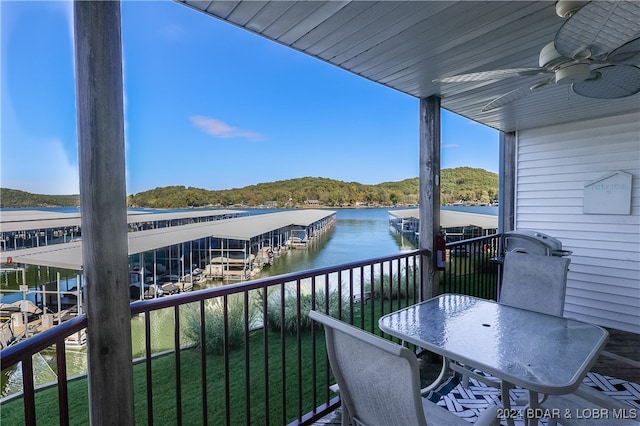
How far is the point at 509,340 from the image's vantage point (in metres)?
1.61

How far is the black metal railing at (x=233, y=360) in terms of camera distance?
4.42 ft

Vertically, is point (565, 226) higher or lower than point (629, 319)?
higher

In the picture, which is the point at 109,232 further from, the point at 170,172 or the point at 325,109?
the point at 325,109

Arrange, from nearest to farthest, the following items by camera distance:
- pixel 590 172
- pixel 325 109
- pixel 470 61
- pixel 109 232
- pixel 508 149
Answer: pixel 109 232 → pixel 470 61 → pixel 590 172 → pixel 508 149 → pixel 325 109

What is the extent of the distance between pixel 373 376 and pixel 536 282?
1.93 m

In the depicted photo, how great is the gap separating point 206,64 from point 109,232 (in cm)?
1735

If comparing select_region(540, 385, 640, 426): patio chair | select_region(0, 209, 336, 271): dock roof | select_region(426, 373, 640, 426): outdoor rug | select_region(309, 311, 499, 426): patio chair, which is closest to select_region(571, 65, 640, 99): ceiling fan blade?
select_region(540, 385, 640, 426): patio chair

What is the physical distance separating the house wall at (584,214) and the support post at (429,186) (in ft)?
8.48

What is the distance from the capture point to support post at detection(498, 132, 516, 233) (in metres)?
4.84

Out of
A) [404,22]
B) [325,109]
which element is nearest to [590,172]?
[404,22]

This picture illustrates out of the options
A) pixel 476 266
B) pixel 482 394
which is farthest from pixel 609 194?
pixel 482 394

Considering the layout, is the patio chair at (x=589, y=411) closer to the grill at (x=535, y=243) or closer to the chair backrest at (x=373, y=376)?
the chair backrest at (x=373, y=376)

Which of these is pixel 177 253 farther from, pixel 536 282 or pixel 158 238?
pixel 536 282

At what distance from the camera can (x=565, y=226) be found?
4320mm
